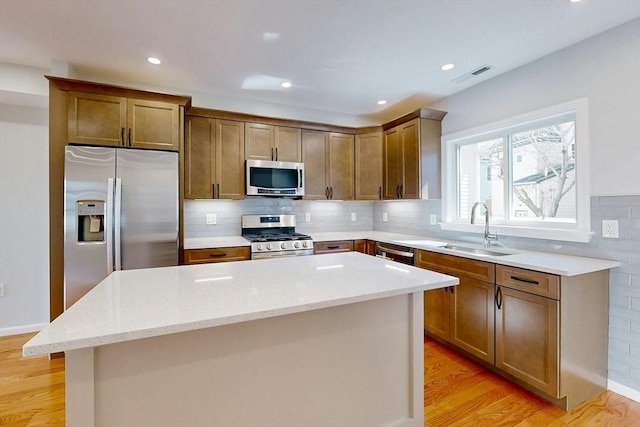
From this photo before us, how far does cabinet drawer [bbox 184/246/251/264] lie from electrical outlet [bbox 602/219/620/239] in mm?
2990

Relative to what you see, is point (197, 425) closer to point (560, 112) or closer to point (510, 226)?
point (510, 226)

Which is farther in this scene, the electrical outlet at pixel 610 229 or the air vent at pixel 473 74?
the air vent at pixel 473 74

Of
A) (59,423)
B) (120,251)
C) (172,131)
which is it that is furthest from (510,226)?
(59,423)

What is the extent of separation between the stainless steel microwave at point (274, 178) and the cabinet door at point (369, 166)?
0.86m

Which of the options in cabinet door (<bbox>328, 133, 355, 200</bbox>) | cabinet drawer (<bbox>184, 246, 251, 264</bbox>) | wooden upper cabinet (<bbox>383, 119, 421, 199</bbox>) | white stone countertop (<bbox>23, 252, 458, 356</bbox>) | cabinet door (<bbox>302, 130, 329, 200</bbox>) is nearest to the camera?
white stone countertop (<bbox>23, 252, 458, 356</bbox>)

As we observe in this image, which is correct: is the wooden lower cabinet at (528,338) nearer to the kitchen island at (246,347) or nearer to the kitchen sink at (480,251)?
the kitchen sink at (480,251)

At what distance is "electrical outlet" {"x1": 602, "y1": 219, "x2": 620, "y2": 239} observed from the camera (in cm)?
210

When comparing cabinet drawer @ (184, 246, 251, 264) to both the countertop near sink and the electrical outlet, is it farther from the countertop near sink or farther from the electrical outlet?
the electrical outlet

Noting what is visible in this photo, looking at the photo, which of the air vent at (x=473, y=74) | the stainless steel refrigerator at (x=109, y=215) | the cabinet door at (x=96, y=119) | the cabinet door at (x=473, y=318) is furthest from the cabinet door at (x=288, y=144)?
the cabinet door at (x=473, y=318)

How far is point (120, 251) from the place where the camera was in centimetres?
261

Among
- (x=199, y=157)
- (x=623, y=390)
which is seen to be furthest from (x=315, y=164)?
(x=623, y=390)

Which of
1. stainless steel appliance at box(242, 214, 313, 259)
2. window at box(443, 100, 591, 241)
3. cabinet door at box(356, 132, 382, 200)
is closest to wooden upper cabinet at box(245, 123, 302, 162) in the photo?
stainless steel appliance at box(242, 214, 313, 259)

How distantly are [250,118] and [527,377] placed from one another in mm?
3479

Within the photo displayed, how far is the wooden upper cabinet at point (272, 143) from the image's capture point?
352 centimetres
